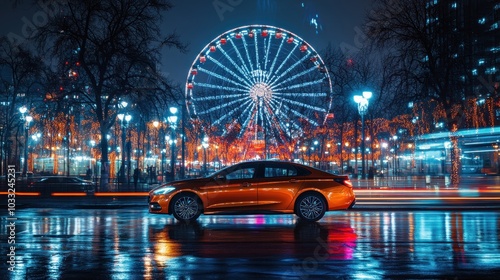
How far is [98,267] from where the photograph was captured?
10.5 meters

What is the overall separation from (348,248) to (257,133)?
178ft

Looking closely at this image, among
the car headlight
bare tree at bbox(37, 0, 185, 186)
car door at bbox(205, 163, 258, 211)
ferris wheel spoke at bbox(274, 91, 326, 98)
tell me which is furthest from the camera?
ferris wheel spoke at bbox(274, 91, 326, 98)

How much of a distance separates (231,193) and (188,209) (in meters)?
1.30

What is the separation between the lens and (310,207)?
17.8 meters

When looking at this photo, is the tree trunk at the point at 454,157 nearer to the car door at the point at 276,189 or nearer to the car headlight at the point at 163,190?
the car door at the point at 276,189

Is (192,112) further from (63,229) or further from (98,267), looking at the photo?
(98,267)

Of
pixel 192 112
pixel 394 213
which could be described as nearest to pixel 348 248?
pixel 394 213

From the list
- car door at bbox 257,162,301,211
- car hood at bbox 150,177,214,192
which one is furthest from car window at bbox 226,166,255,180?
car hood at bbox 150,177,214,192

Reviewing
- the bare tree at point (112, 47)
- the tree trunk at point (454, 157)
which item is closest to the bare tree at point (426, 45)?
the tree trunk at point (454, 157)

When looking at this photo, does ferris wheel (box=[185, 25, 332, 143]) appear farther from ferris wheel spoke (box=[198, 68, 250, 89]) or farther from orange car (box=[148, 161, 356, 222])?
orange car (box=[148, 161, 356, 222])

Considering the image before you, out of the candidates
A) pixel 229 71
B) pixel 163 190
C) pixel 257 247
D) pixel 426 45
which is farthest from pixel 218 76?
pixel 257 247

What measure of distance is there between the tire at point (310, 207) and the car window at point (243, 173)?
1.52m

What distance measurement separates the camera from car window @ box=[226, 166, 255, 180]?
17.7 m

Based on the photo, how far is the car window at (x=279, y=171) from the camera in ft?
58.7
